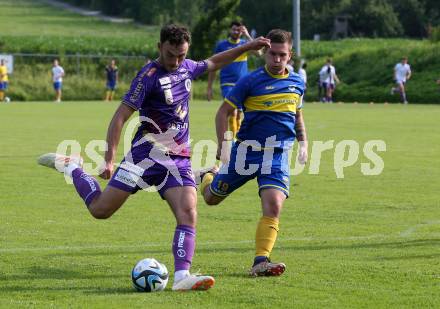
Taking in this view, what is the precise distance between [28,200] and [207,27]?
5166 cm

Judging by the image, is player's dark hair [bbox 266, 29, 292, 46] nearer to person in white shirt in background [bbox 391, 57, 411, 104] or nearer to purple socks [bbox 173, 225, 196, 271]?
purple socks [bbox 173, 225, 196, 271]

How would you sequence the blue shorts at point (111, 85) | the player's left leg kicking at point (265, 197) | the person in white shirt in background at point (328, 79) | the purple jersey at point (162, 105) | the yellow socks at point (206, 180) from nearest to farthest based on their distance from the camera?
1. the purple jersey at point (162, 105)
2. the player's left leg kicking at point (265, 197)
3. the yellow socks at point (206, 180)
4. the person in white shirt in background at point (328, 79)
5. the blue shorts at point (111, 85)

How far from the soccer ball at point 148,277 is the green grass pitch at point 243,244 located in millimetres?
80

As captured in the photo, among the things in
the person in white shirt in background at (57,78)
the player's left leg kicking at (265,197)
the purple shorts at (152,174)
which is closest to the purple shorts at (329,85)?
the person in white shirt in background at (57,78)

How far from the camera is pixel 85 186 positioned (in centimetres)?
882

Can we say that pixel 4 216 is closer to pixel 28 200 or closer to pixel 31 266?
pixel 28 200

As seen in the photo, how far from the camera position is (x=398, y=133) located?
25594mm

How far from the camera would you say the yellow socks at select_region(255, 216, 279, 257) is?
27.5 ft

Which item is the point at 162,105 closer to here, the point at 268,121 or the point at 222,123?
the point at 222,123

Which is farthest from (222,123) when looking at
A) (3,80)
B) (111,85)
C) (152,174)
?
(111,85)

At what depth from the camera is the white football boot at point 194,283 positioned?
756cm

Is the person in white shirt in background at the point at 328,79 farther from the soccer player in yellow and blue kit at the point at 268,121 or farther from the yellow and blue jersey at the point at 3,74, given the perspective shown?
the soccer player in yellow and blue kit at the point at 268,121

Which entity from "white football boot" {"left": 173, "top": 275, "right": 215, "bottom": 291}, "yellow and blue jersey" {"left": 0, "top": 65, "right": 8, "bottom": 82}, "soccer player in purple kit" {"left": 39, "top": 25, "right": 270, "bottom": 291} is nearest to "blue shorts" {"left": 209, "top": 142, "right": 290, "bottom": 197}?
"soccer player in purple kit" {"left": 39, "top": 25, "right": 270, "bottom": 291}

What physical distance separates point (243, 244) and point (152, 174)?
2.15 meters
